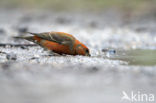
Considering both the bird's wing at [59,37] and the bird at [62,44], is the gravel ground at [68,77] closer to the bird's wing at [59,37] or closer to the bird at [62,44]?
the bird at [62,44]

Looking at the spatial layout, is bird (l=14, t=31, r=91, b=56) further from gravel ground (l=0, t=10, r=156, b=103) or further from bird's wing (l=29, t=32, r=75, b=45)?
gravel ground (l=0, t=10, r=156, b=103)

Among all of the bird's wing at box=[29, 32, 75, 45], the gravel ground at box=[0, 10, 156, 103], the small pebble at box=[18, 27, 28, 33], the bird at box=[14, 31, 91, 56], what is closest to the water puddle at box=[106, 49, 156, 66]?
the gravel ground at box=[0, 10, 156, 103]

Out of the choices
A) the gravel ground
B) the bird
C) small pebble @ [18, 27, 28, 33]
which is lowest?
the gravel ground

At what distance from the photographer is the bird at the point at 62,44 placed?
7523 millimetres

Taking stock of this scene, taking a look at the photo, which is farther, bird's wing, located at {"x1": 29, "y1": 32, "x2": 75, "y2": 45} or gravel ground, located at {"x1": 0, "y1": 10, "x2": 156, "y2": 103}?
bird's wing, located at {"x1": 29, "y1": 32, "x2": 75, "y2": 45}

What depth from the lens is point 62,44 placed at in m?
7.55

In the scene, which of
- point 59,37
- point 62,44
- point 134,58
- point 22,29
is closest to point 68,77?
point 62,44

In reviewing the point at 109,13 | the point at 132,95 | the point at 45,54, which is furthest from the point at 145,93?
the point at 109,13

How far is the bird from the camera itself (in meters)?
7.52

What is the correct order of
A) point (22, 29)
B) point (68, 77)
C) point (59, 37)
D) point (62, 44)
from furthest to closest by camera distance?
1. point (22, 29)
2. point (59, 37)
3. point (62, 44)
4. point (68, 77)

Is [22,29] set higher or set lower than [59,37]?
higher

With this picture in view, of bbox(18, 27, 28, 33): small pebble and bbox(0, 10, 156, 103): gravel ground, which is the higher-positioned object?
bbox(18, 27, 28, 33): small pebble

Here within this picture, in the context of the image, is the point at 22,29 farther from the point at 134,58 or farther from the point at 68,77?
the point at 68,77

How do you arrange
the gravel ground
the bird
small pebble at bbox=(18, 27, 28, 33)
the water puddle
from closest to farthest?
the gravel ground < the water puddle < the bird < small pebble at bbox=(18, 27, 28, 33)
